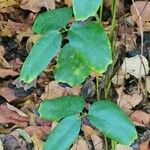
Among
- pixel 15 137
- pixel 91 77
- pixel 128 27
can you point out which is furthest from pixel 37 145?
pixel 128 27

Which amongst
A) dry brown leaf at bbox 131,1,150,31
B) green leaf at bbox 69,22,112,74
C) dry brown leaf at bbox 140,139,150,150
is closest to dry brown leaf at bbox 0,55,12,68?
dry brown leaf at bbox 131,1,150,31

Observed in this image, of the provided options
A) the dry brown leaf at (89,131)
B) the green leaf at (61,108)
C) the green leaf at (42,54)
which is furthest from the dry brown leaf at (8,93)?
the green leaf at (42,54)

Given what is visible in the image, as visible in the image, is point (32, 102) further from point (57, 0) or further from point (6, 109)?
point (57, 0)

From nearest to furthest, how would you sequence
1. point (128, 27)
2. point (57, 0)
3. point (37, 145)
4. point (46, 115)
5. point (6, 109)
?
point (46, 115)
point (37, 145)
point (6, 109)
point (128, 27)
point (57, 0)

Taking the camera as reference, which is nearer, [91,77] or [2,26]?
[91,77]

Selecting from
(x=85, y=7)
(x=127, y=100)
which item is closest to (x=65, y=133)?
(x=85, y=7)

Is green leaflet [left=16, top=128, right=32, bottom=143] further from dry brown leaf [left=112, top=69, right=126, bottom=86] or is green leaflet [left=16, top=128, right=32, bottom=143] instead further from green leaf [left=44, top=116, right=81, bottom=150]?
green leaf [left=44, top=116, right=81, bottom=150]
